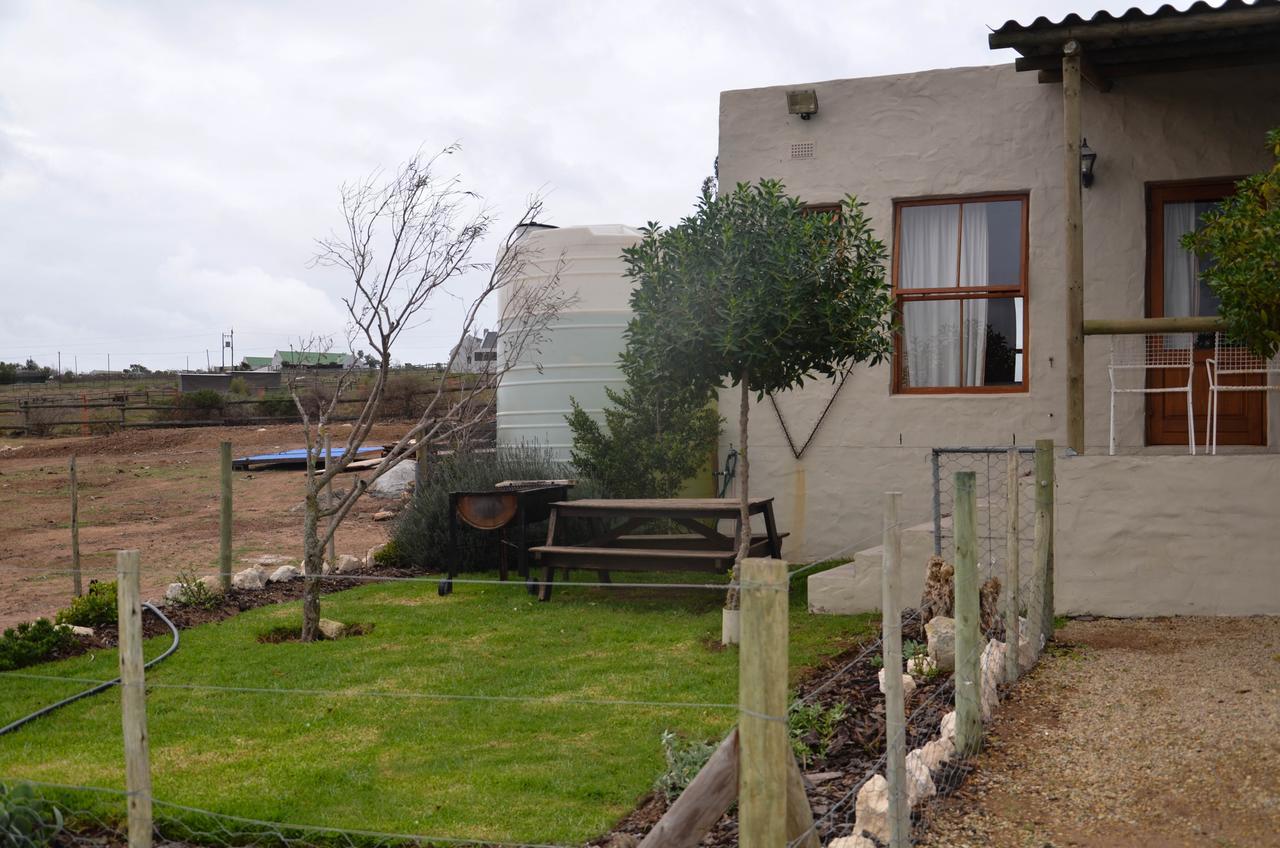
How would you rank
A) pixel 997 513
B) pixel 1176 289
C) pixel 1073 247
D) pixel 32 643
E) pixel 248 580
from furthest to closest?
1. pixel 248 580
2. pixel 1176 289
3. pixel 997 513
4. pixel 1073 247
5. pixel 32 643

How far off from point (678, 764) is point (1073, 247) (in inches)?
220

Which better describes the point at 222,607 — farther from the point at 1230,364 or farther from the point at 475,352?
the point at 1230,364

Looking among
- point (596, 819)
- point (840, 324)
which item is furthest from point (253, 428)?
point (596, 819)

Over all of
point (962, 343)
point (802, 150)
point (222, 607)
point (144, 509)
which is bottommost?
point (222, 607)

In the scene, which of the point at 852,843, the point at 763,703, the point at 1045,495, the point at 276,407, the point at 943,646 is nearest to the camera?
the point at 763,703

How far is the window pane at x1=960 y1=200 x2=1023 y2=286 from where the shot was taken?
36.0 feet

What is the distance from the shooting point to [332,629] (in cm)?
868

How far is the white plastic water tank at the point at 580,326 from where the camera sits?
1320 cm

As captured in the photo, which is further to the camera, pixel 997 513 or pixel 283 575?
pixel 283 575

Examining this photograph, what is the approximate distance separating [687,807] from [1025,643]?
4.39 meters

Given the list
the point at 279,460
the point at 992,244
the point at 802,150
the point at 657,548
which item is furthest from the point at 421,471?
the point at 279,460

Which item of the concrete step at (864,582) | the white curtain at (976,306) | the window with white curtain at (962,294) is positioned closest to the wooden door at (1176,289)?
the window with white curtain at (962,294)

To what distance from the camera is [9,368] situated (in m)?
Answer: 42.8

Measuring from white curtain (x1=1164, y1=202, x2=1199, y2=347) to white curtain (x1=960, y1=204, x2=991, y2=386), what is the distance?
1.53 meters
